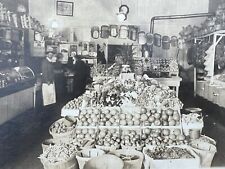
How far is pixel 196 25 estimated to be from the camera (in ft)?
6.66

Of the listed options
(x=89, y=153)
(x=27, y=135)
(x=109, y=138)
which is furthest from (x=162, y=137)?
(x=27, y=135)

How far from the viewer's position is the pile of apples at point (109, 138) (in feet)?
6.83

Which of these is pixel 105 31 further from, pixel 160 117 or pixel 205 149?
pixel 205 149

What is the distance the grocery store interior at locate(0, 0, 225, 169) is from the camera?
→ 6.49 feet

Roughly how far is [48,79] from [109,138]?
1.79 feet

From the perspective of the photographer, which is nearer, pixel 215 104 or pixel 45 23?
pixel 45 23

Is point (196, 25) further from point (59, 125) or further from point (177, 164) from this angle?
point (59, 125)

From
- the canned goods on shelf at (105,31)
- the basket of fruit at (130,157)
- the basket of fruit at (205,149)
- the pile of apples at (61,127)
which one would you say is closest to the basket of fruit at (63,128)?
the pile of apples at (61,127)

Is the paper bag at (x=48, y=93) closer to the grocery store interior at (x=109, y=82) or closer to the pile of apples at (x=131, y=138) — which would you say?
the grocery store interior at (x=109, y=82)

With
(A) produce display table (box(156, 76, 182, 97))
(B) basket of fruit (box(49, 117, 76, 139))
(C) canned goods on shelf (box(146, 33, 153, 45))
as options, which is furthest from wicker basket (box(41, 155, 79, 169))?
(C) canned goods on shelf (box(146, 33, 153, 45))

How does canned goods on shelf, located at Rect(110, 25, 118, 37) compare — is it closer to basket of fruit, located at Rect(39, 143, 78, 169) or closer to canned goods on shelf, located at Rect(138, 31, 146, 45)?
canned goods on shelf, located at Rect(138, 31, 146, 45)

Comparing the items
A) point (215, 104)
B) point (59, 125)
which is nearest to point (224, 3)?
point (215, 104)

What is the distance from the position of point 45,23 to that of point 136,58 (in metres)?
0.60

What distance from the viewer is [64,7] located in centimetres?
197
